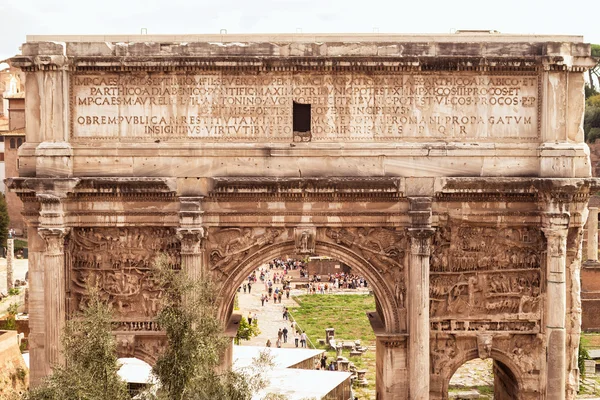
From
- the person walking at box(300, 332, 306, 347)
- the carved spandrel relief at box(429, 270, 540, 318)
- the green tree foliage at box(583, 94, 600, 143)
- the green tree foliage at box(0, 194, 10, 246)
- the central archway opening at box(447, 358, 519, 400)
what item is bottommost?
the central archway opening at box(447, 358, 519, 400)

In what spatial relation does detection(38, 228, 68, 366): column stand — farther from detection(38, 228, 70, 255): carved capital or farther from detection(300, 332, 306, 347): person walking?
detection(300, 332, 306, 347): person walking

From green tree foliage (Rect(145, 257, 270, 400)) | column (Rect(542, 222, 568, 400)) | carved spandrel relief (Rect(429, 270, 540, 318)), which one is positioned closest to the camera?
green tree foliage (Rect(145, 257, 270, 400))

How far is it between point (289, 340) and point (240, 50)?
24.4 meters

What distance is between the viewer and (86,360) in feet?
36.9

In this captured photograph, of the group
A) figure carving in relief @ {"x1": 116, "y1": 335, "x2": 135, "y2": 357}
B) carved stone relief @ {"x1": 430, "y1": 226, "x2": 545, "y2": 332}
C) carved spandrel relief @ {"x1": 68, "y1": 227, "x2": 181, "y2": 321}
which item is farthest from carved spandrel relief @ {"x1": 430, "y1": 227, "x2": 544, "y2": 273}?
figure carving in relief @ {"x1": 116, "y1": 335, "x2": 135, "y2": 357}

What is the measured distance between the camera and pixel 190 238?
1453cm

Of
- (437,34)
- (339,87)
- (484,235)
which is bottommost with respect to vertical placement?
(484,235)

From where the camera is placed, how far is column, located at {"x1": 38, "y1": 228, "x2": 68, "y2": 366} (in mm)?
14492

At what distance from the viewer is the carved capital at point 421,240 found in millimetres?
14422

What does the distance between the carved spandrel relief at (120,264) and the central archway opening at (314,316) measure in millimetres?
1547

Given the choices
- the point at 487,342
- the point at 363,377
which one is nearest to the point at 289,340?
the point at 363,377

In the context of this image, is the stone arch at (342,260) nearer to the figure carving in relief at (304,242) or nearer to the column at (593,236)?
the figure carving in relief at (304,242)

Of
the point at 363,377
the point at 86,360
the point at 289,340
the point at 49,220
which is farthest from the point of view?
the point at 289,340

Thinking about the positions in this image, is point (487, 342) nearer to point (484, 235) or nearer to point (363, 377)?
point (484, 235)
